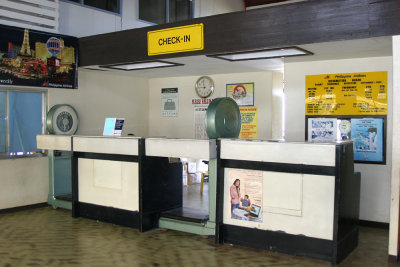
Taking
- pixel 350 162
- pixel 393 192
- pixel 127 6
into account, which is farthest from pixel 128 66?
pixel 393 192

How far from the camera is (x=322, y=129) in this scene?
584 centimetres

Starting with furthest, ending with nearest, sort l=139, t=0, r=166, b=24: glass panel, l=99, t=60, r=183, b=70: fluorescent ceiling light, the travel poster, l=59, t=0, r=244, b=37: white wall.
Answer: l=139, t=0, r=166, b=24: glass panel → l=59, t=0, r=244, b=37: white wall → l=99, t=60, r=183, b=70: fluorescent ceiling light → the travel poster

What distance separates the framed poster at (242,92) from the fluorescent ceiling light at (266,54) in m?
1.69

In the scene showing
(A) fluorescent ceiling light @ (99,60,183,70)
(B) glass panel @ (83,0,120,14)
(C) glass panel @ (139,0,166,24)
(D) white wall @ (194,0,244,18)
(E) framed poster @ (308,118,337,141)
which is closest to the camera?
(E) framed poster @ (308,118,337,141)

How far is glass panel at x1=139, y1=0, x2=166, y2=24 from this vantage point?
823 centimetres

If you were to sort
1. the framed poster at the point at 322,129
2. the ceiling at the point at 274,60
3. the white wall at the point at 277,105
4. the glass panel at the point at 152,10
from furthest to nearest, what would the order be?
the glass panel at the point at 152,10, the white wall at the point at 277,105, the framed poster at the point at 322,129, the ceiling at the point at 274,60

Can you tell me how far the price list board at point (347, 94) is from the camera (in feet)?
17.8

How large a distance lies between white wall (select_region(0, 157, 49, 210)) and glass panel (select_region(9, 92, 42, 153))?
230mm

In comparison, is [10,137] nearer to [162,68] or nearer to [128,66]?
[128,66]

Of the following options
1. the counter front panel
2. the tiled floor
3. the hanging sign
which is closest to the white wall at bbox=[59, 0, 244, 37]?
the counter front panel

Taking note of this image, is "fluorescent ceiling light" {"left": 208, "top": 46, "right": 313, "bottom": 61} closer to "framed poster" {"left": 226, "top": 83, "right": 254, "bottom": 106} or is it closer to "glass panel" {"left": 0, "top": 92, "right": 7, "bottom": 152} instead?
"framed poster" {"left": 226, "top": 83, "right": 254, "bottom": 106}

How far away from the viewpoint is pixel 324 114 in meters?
5.82

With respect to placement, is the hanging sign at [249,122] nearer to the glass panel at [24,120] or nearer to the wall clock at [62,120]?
the wall clock at [62,120]

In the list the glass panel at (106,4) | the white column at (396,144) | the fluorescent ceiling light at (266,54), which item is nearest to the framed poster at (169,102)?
the glass panel at (106,4)
